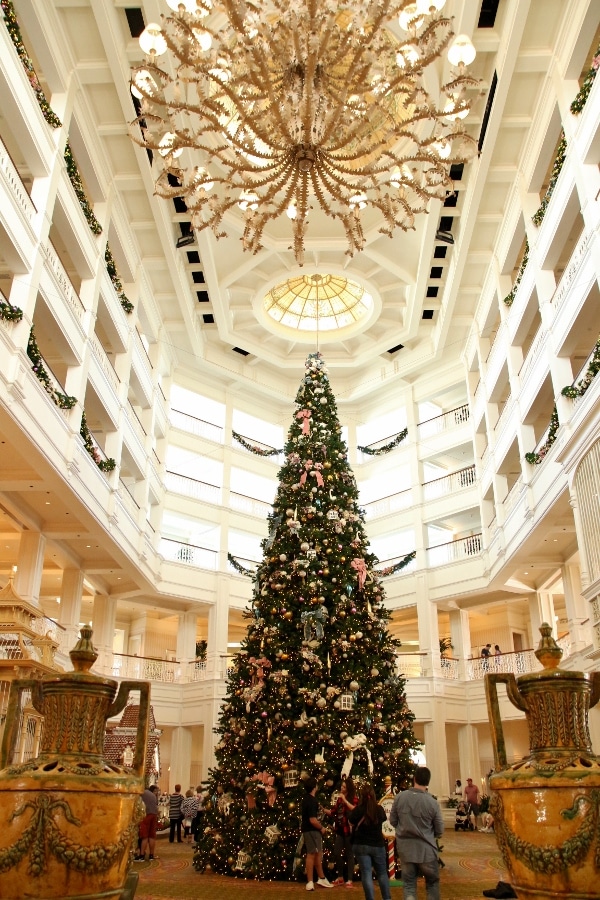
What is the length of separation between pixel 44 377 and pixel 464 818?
42.8 feet

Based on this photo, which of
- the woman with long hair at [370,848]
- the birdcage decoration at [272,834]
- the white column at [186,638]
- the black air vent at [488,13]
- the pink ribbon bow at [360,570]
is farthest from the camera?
the white column at [186,638]

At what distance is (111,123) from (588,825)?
15.6 metres

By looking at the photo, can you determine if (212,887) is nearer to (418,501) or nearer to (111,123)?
(111,123)

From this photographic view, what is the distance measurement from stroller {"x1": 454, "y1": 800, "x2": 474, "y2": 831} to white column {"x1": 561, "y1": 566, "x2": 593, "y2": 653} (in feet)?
14.2

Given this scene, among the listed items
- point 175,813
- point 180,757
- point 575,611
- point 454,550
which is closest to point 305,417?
point 175,813

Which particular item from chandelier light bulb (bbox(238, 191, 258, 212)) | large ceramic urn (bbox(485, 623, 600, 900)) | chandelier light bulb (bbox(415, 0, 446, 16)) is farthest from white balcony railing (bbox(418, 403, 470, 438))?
large ceramic urn (bbox(485, 623, 600, 900))

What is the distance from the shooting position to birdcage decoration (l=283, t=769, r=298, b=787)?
340 inches

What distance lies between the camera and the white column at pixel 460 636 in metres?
21.5

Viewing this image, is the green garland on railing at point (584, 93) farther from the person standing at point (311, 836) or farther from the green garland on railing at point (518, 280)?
the person standing at point (311, 836)

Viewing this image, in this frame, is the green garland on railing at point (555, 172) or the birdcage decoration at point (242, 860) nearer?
the birdcage decoration at point (242, 860)

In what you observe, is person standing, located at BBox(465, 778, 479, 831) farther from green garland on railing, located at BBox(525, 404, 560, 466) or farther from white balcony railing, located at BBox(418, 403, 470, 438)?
white balcony railing, located at BBox(418, 403, 470, 438)

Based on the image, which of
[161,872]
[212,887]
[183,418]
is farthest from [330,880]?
[183,418]

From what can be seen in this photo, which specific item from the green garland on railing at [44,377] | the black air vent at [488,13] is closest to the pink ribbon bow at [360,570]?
the green garland on railing at [44,377]

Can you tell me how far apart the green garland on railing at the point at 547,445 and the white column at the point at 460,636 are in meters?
8.35
